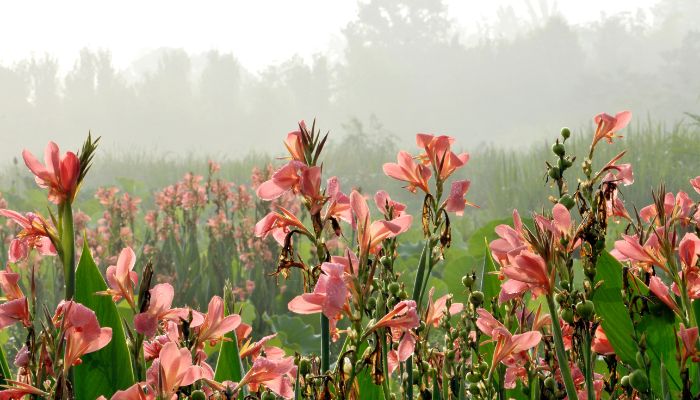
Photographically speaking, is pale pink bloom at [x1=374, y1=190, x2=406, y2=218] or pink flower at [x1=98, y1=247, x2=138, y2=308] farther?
pale pink bloom at [x1=374, y1=190, x2=406, y2=218]

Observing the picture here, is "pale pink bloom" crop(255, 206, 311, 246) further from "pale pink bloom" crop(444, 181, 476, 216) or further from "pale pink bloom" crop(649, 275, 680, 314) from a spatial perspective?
"pale pink bloom" crop(649, 275, 680, 314)

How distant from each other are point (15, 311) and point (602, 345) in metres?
0.90

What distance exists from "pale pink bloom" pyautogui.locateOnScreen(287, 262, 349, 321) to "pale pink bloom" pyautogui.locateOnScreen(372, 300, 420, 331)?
0.16ft

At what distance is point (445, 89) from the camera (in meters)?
43.4

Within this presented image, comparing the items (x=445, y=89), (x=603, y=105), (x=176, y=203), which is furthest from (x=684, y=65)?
(x=176, y=203)

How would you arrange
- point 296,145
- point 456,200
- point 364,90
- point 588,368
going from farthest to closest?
point 364,90
point 456,200
point 296,145
point 588,368

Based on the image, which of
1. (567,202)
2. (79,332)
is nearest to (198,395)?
(79,332)

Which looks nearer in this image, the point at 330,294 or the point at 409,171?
the point at 330,294

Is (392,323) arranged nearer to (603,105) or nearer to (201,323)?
(201,323)

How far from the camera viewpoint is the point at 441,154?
1150 mm

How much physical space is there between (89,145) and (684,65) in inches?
1413

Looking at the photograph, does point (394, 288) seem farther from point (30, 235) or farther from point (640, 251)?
point (30, 235)

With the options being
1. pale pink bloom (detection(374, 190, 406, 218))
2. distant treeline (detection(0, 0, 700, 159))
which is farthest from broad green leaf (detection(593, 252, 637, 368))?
distant treeline (detection(0, 0, 700, 159))

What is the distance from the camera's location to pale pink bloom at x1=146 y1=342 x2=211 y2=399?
2.51 feet
